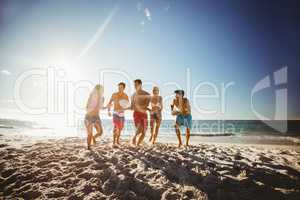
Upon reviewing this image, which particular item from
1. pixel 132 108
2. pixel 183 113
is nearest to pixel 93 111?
pixel 132 108

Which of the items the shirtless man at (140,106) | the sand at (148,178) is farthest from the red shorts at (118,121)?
the sand at (148,178)

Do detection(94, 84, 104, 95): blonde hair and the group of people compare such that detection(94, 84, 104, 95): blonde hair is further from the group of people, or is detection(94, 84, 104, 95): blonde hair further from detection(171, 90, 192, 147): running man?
detection(171, 90, 192, 147): running man

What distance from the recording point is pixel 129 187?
9.32 feet

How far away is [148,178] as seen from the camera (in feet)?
10.3

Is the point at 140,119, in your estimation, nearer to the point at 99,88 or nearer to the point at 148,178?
the point at 99,88

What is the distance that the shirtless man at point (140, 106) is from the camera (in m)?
6.05

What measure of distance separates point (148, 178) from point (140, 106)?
125 inches

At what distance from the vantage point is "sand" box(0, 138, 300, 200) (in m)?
2.69

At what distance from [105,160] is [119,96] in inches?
111

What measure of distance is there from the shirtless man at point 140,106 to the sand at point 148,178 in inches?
71.0

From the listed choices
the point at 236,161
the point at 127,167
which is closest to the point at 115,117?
the point at 127,167

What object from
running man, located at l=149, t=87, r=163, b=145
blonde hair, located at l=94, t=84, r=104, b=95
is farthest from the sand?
running man, located at l=149, t=87, r=163, b=145

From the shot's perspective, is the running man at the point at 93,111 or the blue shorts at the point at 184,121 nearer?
the running man at the point at 93,111

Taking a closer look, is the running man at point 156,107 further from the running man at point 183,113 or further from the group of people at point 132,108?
the running man at point 183,113
